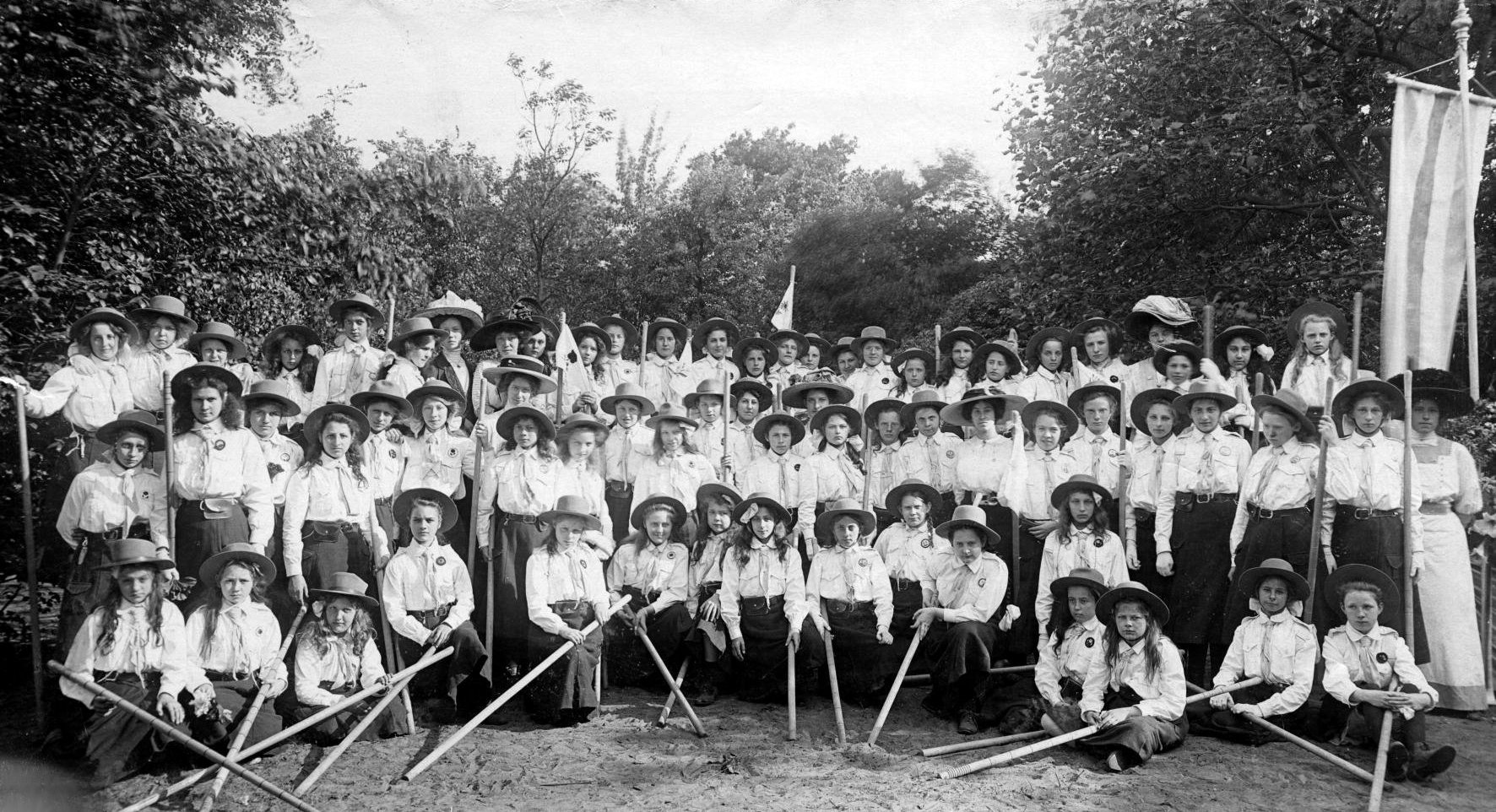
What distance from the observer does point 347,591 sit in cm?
707

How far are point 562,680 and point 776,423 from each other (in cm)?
301

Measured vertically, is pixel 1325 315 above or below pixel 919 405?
above

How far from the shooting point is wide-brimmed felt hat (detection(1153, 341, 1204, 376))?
8.97 metres

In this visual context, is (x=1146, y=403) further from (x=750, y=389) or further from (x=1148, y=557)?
(x=750, y=389)

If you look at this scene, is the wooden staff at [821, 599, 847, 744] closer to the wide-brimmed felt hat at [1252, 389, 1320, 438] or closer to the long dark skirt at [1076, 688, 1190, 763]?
the long dark skirt at [1076, 688, 1190, 763]

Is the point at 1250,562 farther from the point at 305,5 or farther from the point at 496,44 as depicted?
the point at 496,44

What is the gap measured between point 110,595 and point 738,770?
411 cm

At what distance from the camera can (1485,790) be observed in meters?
6.35

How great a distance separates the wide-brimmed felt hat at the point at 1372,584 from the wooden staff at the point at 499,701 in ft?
16.3

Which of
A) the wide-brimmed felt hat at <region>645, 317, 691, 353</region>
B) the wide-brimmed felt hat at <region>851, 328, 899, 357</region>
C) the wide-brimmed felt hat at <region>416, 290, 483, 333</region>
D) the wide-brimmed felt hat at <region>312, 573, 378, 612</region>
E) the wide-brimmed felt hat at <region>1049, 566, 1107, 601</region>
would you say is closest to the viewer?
the wide-brimmed felt hat at <region>312, 573, 378, 612</region>

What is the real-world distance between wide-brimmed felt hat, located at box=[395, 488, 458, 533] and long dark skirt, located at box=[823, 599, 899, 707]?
3012 millimetres

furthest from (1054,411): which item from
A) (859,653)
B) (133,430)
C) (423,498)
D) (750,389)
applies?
(133,430)

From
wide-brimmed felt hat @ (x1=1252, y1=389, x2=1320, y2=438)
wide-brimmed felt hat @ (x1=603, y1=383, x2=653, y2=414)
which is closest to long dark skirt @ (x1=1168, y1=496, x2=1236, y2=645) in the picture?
wide-brimmed felt hat @ (x1=1252, y1=389, x2=1320, y2=438)

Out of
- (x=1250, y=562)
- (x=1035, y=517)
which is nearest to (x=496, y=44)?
(x=1035, y=517)
